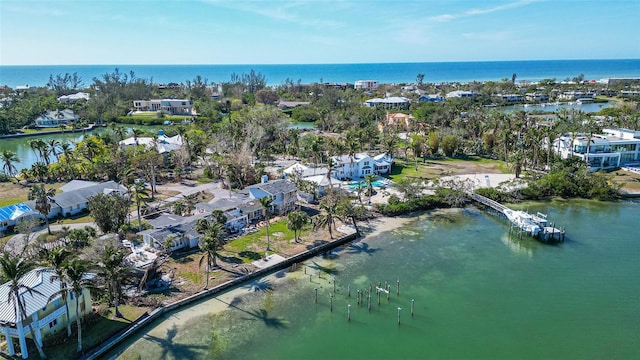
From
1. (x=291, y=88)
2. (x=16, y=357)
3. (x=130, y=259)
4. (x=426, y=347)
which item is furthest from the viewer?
(x=291, y=88)

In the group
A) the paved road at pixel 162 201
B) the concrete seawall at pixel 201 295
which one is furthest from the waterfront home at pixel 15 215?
the concrete seawall at pixel 201 295

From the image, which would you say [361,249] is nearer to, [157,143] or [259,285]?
[259,285]

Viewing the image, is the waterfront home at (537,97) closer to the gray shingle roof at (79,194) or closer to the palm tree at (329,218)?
the palm tree at (329,218)

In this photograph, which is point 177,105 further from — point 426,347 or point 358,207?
point 426,347

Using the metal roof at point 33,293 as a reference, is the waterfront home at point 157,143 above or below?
above

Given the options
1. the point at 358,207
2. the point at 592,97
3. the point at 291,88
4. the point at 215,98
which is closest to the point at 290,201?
the point at 358,207

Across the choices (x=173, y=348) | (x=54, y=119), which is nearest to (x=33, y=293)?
(x=173, y=348)
